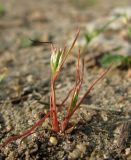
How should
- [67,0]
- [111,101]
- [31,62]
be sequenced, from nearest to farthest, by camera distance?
[111,101] < [31,62] < [67,0]

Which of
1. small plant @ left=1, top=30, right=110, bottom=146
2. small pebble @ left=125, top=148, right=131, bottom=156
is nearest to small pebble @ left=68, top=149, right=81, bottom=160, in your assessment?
small plant @ left=1, top=30, right=110, bottom=146

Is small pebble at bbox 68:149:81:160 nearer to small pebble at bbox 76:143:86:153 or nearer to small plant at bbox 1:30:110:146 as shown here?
small pebble at bbox 76:143:86:153

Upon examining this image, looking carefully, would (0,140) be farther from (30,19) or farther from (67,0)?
(67,0)

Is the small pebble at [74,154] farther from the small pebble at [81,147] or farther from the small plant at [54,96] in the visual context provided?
the small plant at [54,96]

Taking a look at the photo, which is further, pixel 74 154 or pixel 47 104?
pixel 47 104

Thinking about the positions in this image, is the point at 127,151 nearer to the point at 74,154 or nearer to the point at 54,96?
the point at 74,154

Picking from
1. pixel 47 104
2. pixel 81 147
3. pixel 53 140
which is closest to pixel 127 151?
pixel 81 147

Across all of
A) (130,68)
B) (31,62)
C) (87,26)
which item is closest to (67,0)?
(87,26)

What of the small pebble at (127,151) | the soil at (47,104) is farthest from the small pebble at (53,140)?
the small pebble at (127,151)
